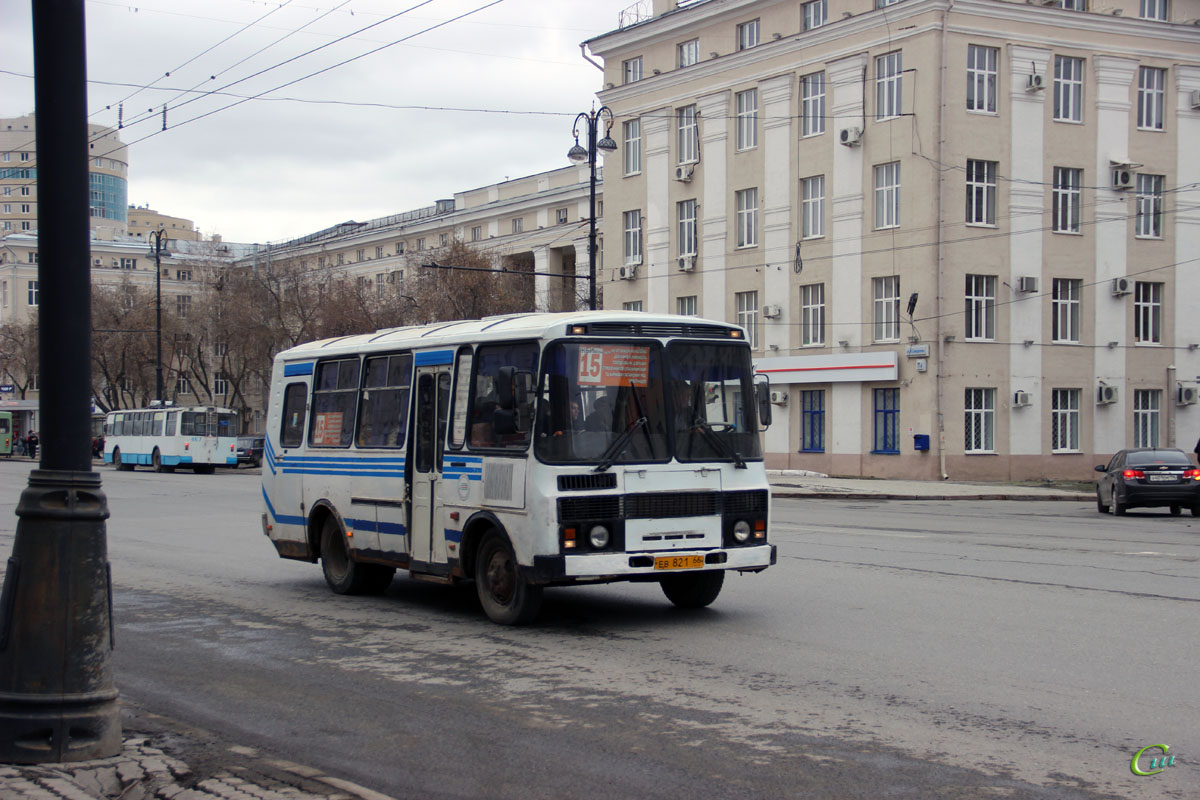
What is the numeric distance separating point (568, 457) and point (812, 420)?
34389 millimetres

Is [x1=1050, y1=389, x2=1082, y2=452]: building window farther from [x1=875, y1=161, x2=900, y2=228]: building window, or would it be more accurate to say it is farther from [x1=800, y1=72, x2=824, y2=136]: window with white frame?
[x1=800, y1=72, x2=824, y2=136]: window with white frame

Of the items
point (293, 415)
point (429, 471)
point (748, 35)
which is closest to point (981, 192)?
point (748, 35)

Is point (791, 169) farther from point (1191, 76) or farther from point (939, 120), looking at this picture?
point (1191, 76)

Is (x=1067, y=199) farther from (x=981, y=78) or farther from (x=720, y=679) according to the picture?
(x=720, y=679)

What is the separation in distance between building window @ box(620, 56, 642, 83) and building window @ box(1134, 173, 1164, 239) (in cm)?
1948

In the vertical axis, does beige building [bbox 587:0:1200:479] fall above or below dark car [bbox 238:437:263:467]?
above

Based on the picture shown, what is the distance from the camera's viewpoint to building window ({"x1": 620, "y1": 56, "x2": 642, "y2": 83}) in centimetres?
5069

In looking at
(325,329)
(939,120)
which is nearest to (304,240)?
(325,329)

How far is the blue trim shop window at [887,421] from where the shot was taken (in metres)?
40.7

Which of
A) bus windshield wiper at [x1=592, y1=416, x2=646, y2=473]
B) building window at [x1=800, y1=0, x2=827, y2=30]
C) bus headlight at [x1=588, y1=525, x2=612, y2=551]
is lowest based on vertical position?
bus headlight at [x1=588, y1=525, x2=612, y2=551]

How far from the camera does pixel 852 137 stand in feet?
135

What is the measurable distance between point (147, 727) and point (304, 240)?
311 feet

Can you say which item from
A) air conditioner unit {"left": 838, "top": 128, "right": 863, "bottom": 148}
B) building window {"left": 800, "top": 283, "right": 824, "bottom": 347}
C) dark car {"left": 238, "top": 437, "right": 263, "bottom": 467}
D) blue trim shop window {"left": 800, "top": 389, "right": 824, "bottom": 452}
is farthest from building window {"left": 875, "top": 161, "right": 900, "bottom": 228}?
dark car {"left": 238, "top": 437, "right": 263, "bottom": 467}

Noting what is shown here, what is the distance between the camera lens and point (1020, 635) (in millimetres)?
9828
